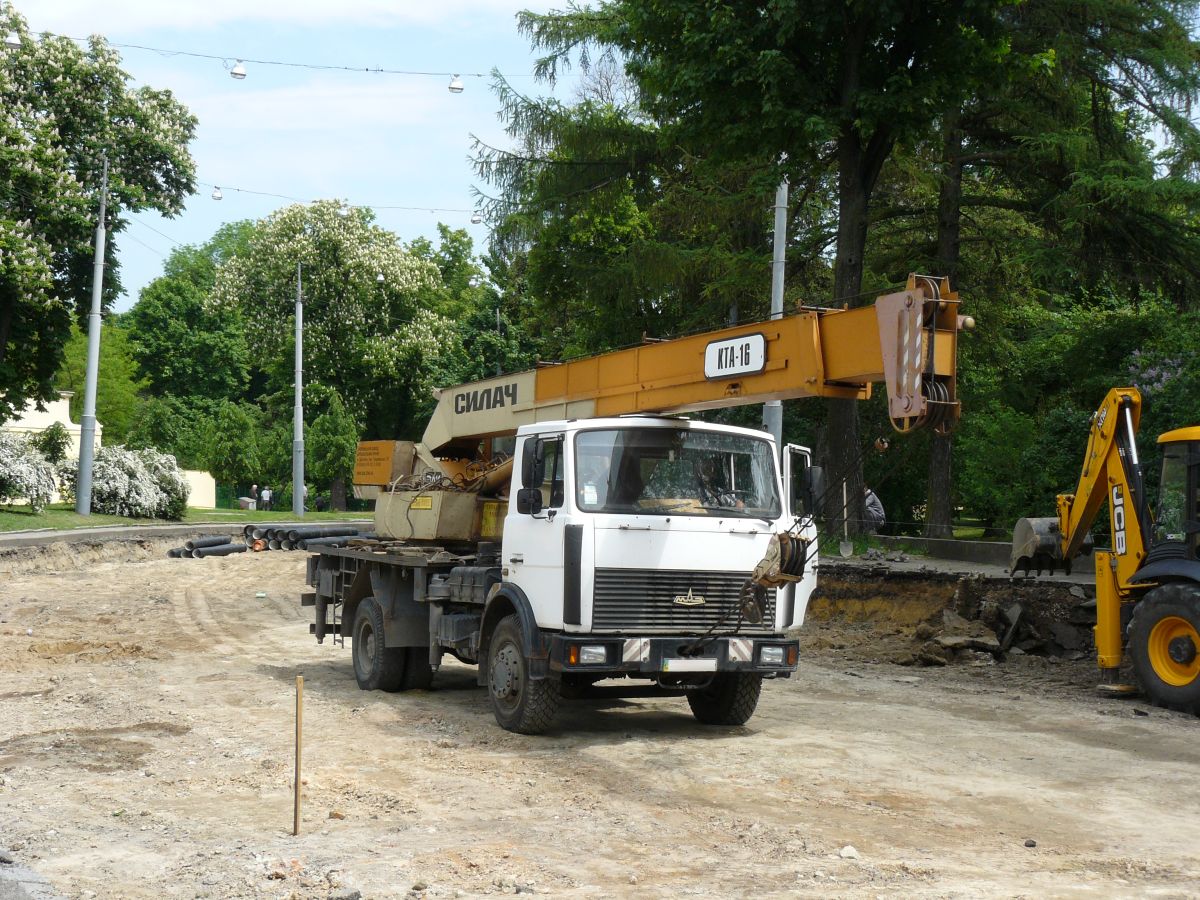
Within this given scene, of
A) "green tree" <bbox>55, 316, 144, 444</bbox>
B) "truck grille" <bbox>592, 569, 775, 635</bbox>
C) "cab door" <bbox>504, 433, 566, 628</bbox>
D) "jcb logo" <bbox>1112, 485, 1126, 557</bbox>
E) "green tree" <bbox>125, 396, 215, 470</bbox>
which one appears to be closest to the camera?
"truck grille" <bbox>592, 569, 775, 635</bbox>

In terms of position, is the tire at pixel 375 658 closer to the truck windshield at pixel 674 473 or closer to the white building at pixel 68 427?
the truck windshield at pixel 674 473

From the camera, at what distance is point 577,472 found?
422 inches

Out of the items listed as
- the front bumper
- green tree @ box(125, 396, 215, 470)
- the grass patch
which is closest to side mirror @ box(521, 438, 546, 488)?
the front bumper

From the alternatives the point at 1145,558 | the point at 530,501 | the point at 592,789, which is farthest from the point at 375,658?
the point at 1145,558

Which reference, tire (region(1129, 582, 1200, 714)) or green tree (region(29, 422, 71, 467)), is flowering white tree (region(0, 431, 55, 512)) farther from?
tire (region(1129, 582, 1200, 714))

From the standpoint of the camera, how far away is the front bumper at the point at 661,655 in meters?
10.3

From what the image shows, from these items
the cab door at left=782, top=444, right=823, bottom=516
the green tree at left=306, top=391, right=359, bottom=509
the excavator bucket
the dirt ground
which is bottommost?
the dirt ground

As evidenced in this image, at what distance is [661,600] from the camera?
34.7 feet

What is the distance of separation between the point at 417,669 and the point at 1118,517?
7505 millimetres

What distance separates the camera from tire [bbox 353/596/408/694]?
13.6m

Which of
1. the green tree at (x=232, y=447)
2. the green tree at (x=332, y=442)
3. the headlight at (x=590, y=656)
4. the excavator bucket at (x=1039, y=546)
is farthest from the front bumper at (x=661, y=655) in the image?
the green tree at (x=232, y=447)

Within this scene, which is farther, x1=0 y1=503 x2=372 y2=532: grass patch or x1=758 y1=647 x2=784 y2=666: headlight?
x1=0 y1=503 x2=372 y2=532: grass patch

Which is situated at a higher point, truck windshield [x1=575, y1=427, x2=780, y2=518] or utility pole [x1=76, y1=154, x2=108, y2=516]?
utility pole [x1=76, y1=154, x2=108, y2=516]

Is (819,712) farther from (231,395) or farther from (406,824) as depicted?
(231,395)
